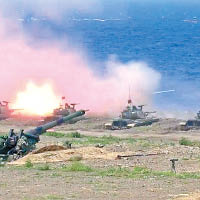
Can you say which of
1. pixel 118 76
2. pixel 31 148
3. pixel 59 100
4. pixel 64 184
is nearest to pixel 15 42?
pixel 118 76

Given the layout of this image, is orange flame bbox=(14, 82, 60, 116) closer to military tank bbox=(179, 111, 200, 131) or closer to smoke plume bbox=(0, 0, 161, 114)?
smoke plume bbox=(0, 0, 161, 114)

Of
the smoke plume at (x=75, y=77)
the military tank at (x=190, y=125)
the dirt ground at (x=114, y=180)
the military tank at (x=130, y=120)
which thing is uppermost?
the smoke plume at (x=75, y=77)

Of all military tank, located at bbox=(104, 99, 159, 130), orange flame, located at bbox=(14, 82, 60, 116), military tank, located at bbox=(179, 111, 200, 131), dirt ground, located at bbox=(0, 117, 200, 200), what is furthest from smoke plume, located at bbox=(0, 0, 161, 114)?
dirt ground, located at bbox=(0, 117, 200, 200)

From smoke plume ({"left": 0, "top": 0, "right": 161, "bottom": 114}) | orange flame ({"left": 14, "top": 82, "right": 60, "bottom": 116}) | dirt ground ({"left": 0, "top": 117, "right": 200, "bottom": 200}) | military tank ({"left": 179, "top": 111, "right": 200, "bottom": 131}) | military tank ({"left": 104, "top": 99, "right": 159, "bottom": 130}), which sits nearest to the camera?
dirt ground ({"left": 0, "top": 117, "right": 200, "bottom": 200})

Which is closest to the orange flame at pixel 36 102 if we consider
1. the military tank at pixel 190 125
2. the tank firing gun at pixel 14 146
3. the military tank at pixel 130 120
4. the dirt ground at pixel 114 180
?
the military tank at pixel 130 120

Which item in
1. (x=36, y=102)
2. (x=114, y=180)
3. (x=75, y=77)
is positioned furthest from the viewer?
(x=75, y=77)

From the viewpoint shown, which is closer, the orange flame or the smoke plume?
the orange flame

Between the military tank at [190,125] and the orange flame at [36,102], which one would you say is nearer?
the military tank at [190,125]

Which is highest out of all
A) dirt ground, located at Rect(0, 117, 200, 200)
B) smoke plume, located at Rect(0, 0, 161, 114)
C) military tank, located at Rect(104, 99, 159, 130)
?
smoke plume, located at Rect(0, 0, 161, 114)

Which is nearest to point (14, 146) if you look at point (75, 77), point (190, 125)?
point (190, 125)

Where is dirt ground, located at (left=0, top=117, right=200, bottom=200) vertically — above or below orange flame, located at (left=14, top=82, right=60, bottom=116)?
below

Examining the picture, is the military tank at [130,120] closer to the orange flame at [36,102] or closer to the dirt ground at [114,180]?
the orange flame at [36,102]

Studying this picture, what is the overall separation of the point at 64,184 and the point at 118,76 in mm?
85316

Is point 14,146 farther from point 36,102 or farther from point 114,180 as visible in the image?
point 36,102
